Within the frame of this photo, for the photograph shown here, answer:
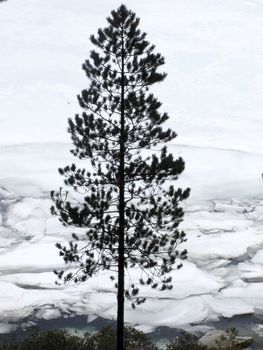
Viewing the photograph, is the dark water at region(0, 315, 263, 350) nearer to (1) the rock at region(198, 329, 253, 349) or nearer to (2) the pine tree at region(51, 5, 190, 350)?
(1) the rock at region(198, 329, 253, 349)

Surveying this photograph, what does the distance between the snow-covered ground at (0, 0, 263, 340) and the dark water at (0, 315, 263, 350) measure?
471 millimetres

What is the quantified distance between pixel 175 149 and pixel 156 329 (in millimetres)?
30909

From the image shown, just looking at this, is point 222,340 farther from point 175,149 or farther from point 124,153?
point 175,149

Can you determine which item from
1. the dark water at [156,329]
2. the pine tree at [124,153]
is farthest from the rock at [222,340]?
the pine tree at [124,153]

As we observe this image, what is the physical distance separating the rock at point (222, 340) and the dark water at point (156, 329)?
865 millimetres

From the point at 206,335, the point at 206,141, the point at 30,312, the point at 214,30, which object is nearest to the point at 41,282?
the point at 30,312

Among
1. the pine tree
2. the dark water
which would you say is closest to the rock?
the dark water

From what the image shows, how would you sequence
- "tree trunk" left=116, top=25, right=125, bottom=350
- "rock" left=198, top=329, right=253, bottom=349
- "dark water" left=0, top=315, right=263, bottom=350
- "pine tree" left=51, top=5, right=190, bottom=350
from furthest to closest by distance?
"dark water" left=0, top=315, right=263, bottom=350 → "rock" left=198, top=329, right=253, bottom=349 → "pine tree" left=51, top=5, right=190, bottom=350 → "tree trunk" left=116, top=25, right=125, bottom=350

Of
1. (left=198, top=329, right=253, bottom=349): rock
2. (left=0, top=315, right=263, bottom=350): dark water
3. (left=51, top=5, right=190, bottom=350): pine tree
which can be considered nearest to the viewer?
(left=51, top=5, right=190, bottom=350): pine tree

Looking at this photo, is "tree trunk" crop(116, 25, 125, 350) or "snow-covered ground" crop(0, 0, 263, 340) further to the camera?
"snow-covered ground" crop(0, 0, 263, 340)

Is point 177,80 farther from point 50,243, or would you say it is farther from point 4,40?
point 50,243

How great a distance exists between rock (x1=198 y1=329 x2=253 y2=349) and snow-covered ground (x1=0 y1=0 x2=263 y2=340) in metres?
2.10

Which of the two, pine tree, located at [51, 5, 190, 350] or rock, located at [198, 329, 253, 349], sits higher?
pine tree, located at [51, 5, 190, 350]

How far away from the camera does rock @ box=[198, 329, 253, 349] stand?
2262 centimetres
